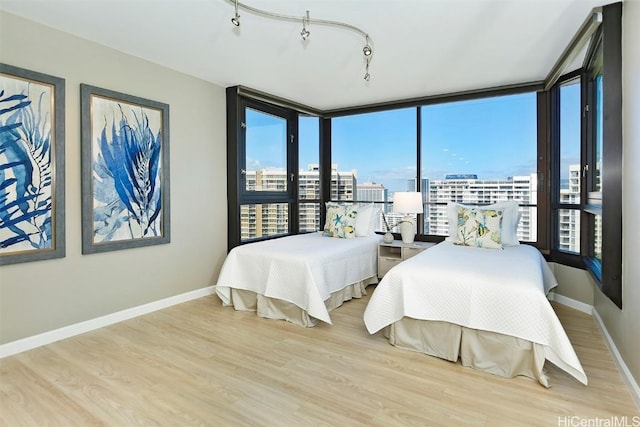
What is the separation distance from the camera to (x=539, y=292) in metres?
2.20

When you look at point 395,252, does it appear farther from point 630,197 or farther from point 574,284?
point 630,197

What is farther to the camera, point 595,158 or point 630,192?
point 595,158

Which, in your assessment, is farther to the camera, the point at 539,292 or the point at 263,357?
the point at 263,357

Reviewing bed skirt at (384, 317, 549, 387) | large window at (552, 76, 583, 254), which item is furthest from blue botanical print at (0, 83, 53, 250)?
large window at (552, 76, 583, 254)

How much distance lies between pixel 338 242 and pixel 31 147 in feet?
9.51

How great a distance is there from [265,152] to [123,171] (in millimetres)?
1920

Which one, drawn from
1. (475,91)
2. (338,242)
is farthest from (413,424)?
(475,91)

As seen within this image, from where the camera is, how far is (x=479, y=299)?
7.68 ft

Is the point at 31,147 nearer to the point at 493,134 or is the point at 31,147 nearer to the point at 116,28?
the point at 116,28

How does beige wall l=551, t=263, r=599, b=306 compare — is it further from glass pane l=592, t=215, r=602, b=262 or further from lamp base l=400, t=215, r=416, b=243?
lamp base l=400, t=215, r=416, b=243

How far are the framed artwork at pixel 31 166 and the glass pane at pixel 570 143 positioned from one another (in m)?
4.71


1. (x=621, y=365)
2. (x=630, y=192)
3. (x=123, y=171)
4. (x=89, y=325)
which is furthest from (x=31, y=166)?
(x=621, y=365)

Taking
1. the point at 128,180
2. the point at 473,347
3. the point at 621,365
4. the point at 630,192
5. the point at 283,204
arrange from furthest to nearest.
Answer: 1. the point at 283,204
2. the point at 128,180
3. the point at 473,347
4. the point at 621,365
5. the point at 630,192

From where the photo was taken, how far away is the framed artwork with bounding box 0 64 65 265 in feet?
8.34
